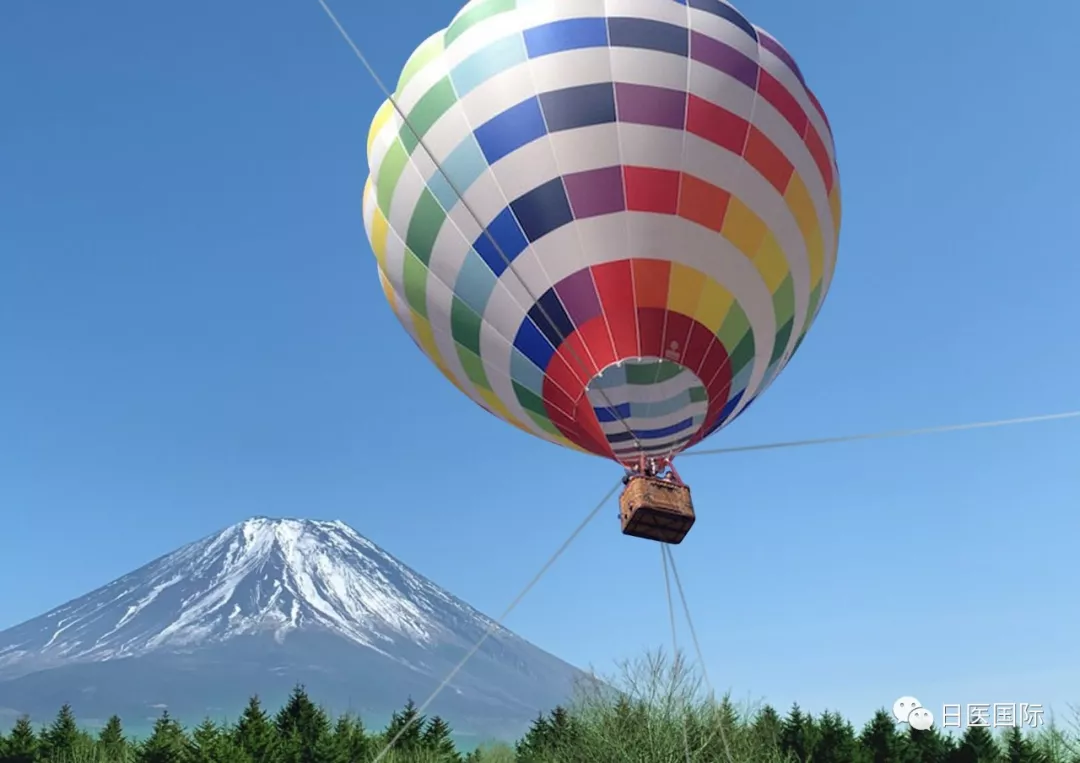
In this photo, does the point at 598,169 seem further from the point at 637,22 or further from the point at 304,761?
the point at 304,761

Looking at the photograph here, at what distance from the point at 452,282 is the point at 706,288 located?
3.68m

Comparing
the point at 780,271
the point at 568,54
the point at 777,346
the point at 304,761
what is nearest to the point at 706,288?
the point at 780,271

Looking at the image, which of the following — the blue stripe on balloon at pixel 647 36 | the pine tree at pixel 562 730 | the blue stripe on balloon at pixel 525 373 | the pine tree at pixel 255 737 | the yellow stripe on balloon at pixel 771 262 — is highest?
the blue stripe on balloon at pixel 647 36

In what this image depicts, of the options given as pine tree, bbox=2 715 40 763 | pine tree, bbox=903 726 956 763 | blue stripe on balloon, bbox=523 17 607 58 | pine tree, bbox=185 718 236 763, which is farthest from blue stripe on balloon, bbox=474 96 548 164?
pine tree, bbox=2 715 40 763

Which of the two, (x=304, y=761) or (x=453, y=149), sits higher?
(x=453, y=149)

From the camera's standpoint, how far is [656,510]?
426 inches

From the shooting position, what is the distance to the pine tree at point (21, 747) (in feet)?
107

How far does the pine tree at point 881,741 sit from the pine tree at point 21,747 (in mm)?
31710

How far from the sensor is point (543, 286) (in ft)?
38.4

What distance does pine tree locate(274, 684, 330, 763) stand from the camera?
1190 inches

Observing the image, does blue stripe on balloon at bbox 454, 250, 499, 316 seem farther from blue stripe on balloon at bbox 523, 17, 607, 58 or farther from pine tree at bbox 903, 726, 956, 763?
pine tree at bbox 903, 726, 956, 763

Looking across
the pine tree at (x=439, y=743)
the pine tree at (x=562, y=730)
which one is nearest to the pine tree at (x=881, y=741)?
the pine tree at (x=562, y=730)

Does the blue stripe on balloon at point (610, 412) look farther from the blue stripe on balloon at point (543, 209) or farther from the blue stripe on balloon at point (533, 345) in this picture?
the blue stripe on balloon at point (543, 209)

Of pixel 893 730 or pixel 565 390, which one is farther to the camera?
pixel 893 730
